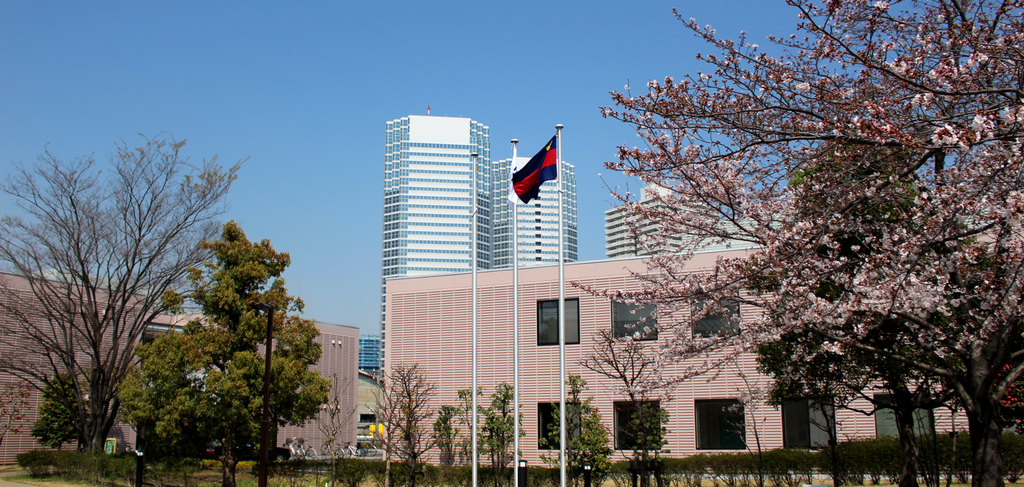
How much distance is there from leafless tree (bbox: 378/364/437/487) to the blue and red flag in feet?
28.6

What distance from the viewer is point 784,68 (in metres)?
9.21

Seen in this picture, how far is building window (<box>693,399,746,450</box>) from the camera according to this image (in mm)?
22469

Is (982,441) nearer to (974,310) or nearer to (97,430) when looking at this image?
(974,310)

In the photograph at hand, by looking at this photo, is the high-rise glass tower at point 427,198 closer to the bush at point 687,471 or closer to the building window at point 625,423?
the building window at point 625,423

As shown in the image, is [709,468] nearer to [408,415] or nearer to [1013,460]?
[1013,460]

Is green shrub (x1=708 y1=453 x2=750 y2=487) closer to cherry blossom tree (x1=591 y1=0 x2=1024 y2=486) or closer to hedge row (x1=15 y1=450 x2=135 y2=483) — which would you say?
cherry blossom tree (x1=591 y1=0 x2=1024 y2=486)

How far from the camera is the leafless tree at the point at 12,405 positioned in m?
27.1

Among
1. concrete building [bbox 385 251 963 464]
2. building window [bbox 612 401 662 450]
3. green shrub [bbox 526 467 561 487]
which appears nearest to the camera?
green shrub [bbox 526 467 561 487]

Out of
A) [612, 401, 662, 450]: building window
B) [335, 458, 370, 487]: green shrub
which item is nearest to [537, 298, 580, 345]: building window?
[612, 401, 662, 450]: building window

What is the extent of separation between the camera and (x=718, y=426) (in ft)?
74.9

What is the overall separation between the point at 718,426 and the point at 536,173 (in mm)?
12191

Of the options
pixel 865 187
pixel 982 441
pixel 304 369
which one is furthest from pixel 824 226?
pixel 304 369

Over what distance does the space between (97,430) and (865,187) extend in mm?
24186

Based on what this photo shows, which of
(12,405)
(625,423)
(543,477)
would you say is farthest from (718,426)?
(12,405)
